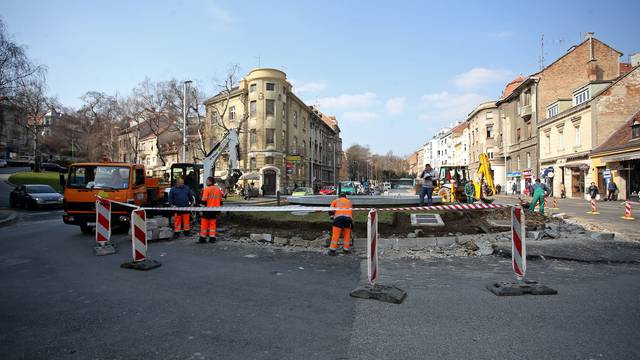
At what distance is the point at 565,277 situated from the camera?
6.47 metres

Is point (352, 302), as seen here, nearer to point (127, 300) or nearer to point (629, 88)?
point (127, 300)

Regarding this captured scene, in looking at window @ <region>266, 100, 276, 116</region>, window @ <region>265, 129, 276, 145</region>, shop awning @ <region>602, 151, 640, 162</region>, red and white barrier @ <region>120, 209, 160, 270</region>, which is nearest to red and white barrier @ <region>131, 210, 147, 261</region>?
red and white barrier @ <region>120, 209, 160, 270</region>

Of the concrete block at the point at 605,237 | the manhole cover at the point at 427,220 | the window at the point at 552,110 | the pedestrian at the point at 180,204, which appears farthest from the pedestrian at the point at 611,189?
the pedestrian at the point at 180,204

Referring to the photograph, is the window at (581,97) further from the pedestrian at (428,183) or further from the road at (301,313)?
the road at (301,313)

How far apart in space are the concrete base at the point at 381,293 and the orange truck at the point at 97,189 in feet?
28.9

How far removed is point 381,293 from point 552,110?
41325mm

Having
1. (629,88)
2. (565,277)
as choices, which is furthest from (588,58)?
(565,277)

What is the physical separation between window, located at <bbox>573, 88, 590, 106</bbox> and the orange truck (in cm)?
3606

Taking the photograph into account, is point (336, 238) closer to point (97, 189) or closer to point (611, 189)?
point (97, 189)

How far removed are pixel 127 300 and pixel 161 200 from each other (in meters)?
10.2

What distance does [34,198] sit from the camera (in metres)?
20.4

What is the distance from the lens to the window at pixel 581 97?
107 feet

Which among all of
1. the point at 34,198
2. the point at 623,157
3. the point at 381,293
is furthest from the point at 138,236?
the point at 623,157

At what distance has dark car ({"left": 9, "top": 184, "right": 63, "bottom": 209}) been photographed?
20484 millimetres
